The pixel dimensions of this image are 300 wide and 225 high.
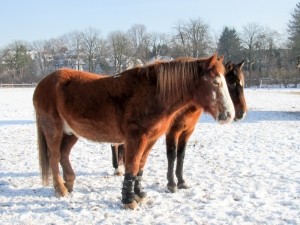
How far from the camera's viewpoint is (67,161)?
18.1 ft

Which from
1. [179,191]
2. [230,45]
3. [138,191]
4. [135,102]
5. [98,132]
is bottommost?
[179,191]

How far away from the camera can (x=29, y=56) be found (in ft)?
268

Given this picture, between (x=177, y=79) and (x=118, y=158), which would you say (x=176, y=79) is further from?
(x=118, y=158)

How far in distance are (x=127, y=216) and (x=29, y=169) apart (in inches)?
123

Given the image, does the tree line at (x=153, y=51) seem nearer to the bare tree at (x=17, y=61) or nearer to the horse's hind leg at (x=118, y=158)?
the bare tree at (x=17, y=61)

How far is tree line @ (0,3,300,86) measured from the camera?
51812 mm

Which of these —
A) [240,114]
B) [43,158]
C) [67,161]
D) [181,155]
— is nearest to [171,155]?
[181,155]

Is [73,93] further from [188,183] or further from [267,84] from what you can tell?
[267,84]

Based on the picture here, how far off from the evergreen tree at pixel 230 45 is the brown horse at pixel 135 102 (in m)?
61.7

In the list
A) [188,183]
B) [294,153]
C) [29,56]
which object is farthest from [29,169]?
[29,56]

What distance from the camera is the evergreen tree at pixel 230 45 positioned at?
6581 cm

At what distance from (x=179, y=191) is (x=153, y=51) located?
51.7 m

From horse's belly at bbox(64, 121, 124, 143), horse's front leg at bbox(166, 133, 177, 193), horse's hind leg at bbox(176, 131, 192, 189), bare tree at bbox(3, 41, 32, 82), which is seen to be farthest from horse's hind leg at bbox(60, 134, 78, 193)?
bare tree at bbox(3, 41, 32, 82)

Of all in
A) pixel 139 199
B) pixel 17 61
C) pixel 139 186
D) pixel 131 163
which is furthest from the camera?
pixel 17 61
